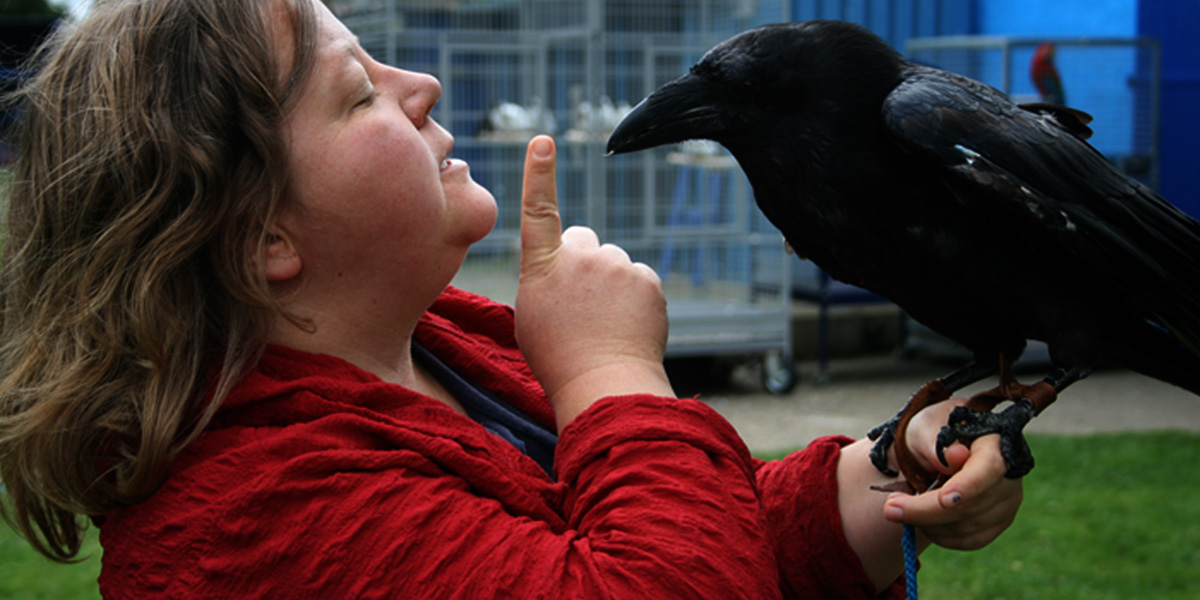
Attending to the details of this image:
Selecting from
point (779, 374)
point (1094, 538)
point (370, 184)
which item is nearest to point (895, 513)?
point (370, 184)

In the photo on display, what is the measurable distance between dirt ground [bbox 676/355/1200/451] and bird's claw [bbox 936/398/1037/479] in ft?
12.7

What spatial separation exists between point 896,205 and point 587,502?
20.8 inches

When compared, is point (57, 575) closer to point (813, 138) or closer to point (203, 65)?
point (203, 65)

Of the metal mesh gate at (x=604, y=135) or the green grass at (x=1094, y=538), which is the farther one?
the metal mesh gate at (x=604, y=135)

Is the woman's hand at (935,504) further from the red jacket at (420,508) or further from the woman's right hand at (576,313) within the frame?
the woman's right hand at (576,313)

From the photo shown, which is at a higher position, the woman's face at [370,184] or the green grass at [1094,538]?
the woman's face at [370,184]

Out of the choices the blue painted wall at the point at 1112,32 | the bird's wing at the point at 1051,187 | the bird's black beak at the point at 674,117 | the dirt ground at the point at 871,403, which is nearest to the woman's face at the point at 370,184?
the bird's black beak at the point at 674,117

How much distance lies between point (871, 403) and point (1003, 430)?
505 centimetres

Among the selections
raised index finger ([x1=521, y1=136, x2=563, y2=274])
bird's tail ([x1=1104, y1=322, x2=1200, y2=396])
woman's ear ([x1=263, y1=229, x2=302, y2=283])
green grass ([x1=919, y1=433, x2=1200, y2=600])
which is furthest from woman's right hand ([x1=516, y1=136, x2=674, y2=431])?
green grass ([x1=919, y1=433, x2=1200, y2=600])

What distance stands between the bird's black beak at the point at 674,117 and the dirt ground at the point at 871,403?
3.85m

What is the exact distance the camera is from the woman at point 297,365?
100cm

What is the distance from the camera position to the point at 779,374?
21.1ft

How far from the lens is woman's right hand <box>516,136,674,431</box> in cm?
119

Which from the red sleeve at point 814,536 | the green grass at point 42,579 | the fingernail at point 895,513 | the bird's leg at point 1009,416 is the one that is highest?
Answer: the bird's leg at point 1009,416
